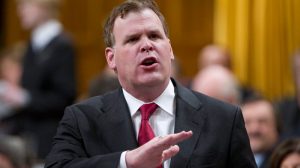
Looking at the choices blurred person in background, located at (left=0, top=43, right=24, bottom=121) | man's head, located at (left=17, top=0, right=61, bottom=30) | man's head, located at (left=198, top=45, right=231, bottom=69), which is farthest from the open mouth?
blurred person in background, located at (left=0, top=43, right=24, bottom=121)

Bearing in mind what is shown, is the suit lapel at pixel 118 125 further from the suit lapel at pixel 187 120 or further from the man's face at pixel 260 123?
the man's face at pixel 260 123

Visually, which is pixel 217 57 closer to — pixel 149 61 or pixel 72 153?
pixel 149 61

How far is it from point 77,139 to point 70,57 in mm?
3255

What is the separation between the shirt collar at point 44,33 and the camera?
5.88 m

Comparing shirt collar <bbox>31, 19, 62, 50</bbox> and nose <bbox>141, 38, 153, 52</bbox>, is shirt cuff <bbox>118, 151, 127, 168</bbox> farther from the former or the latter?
shirt collar <bbox>31, 19, 62, 50</bbox>

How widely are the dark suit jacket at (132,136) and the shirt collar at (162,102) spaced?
0.8 inches

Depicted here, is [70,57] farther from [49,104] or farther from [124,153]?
[124,153]

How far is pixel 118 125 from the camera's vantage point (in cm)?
259

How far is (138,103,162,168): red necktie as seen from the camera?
A: 255 centimetres

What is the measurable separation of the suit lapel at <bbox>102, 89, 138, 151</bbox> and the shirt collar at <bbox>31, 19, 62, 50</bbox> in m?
3.25

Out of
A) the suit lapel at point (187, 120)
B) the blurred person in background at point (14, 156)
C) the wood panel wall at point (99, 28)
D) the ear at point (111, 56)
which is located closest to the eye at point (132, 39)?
the ear at point (111, 56)

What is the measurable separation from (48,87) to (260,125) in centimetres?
156

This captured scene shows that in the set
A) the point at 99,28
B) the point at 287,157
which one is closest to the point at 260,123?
the point at 287,157

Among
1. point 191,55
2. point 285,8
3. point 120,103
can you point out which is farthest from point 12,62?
point 120,103
